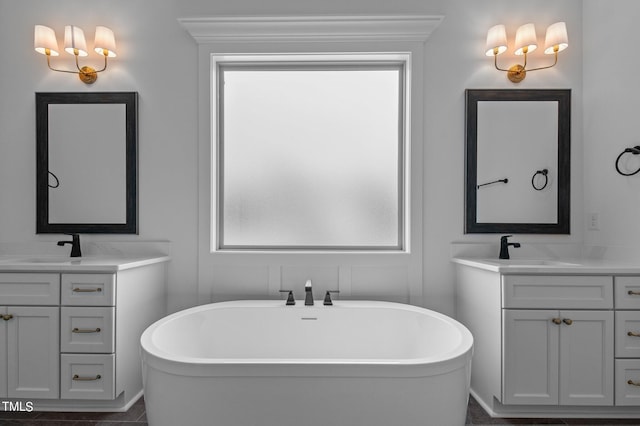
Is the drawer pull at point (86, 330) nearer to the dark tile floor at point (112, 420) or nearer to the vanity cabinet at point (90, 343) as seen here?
the vanity cabinet at point (90, 343)

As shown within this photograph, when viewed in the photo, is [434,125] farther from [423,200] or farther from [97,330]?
[97,330]

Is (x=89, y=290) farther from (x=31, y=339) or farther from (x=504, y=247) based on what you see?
A: (x=504, y=247)

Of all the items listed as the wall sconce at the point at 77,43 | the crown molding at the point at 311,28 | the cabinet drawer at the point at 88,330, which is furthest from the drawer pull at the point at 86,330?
the crown molding at the point at 311,28

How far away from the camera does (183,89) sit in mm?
2270

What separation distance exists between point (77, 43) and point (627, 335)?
3491 mm

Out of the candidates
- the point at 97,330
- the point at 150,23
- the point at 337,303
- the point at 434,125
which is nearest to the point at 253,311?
the point at 337,303

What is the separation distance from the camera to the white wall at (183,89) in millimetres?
2246

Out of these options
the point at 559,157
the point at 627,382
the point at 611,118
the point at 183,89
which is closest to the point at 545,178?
the point at 559,157

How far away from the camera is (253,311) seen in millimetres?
2035

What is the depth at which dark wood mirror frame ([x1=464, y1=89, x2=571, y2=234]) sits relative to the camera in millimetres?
2236

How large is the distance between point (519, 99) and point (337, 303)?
Answer: 5.76ft

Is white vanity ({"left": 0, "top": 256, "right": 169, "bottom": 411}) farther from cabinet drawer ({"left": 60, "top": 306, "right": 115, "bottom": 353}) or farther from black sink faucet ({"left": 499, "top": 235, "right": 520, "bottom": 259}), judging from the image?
black sink faucet ({"left": 499, "top": 235, "right": 520, "bottom": 259})

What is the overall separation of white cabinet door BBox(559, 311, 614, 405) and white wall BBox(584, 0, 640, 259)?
54 cm

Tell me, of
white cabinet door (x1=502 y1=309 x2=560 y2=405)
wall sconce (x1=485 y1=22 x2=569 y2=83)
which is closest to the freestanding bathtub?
white cabinet door (x1=502 y1=309 x2=560 y2=405)
